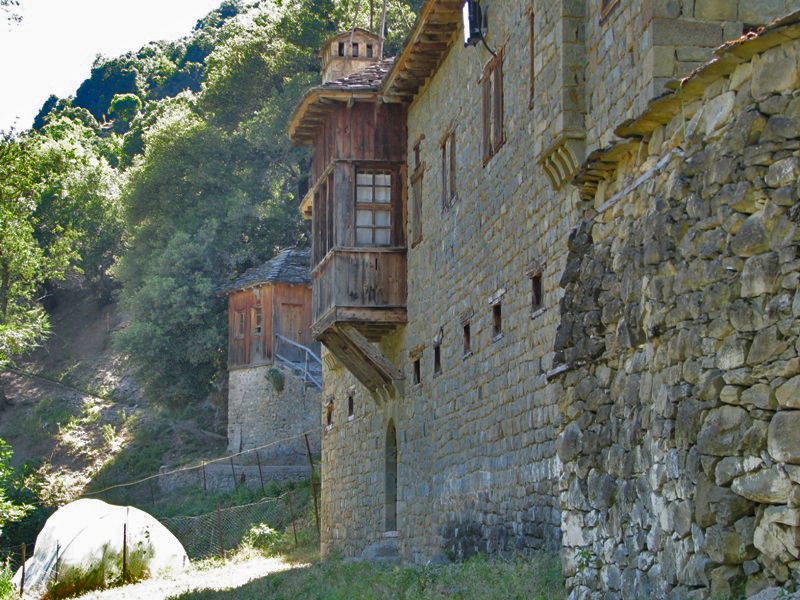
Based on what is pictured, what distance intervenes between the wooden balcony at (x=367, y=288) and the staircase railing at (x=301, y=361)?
20.4m

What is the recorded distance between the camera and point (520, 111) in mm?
15031

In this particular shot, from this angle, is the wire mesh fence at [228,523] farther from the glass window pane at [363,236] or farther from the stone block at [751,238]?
the stone block at [751,238]

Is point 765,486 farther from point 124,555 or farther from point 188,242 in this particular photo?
point 188,242

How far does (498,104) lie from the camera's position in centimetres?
1622

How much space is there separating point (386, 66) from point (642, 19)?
42.2 ft

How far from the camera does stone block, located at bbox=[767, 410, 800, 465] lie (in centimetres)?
595

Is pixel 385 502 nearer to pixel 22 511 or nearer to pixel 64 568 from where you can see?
pixel 64 568

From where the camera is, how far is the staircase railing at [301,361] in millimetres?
41844

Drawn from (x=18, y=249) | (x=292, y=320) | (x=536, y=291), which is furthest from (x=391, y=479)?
(x=292, y=320)

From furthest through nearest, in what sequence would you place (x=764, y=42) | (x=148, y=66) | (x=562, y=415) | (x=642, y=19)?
(x=148, y=66) < (x=642, y=19) < (x=562, y=415) < (x=764, y=42)

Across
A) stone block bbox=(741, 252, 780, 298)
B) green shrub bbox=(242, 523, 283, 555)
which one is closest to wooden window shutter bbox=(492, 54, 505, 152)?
stone block bbox=(741, 252, 780, 298)

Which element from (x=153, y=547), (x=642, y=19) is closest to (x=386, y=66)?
(x=153, y=547)

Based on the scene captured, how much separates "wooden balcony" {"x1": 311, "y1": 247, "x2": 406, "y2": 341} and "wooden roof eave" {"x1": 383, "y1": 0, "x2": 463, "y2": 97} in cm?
278

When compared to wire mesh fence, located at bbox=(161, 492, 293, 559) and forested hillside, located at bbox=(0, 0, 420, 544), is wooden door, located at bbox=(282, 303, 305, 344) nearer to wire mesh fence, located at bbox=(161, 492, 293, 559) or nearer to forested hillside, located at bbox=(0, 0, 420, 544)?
forested hillside, located at bbox=(0, 0, 420, 544)
